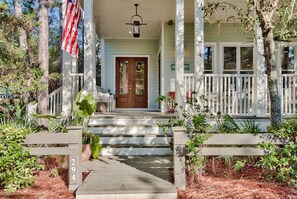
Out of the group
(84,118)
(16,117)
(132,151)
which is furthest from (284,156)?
(16,117)

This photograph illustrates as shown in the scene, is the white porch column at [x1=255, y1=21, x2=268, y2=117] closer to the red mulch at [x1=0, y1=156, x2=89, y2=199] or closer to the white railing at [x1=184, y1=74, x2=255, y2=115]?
the white railing at [x1=184, y1=74, x2=255, y2=115]

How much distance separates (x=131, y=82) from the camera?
11.6 metres

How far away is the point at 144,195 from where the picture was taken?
3.56 metres

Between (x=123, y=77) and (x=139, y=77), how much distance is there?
70 cm

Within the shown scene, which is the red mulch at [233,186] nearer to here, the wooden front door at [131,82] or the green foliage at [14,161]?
the green foliage at [14,161]

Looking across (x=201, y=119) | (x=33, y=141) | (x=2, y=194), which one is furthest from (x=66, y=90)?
(x=201, y=119)

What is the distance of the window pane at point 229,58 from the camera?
9.29 metres

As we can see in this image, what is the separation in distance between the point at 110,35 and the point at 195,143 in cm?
822

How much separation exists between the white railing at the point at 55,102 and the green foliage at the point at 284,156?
Answer: 17.1ft

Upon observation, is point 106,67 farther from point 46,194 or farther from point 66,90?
point 46,194

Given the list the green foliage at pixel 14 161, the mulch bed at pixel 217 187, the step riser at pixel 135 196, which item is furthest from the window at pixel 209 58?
the green foliage at pixel 14 161

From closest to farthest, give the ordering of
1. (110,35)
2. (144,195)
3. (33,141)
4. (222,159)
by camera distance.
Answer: (144,195)
(33,141)
(222,159)
(110,35)

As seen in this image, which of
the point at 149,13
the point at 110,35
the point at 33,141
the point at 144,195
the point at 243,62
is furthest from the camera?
the point at 110,35

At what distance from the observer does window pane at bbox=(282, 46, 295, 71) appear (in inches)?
366
